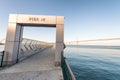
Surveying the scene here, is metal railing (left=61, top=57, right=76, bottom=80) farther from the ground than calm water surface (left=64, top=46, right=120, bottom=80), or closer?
farther from the ground

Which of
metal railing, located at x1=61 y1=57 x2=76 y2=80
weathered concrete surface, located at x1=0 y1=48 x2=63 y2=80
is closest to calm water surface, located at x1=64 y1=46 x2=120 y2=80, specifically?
metal railing, located at x1=61 y1=57 x2=76 y2=80

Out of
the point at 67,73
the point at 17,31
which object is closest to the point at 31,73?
the point at 67,73

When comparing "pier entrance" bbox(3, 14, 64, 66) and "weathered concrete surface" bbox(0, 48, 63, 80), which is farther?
"pier entrance" bbox(3, 14, 64, 66)

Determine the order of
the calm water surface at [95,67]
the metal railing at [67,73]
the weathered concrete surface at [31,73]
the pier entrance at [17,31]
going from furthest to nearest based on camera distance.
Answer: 1. the calm water surface at [95,67]
2. the pier entrance at [17,31]
3. the weathered concrete surface at [31,73]
4. the metal railing at [67,73]

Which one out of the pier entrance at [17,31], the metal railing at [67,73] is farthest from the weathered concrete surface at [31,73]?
the pier entrance at [17,31]

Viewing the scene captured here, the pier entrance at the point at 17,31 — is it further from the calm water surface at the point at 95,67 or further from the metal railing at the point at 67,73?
the calm water surface at the point at 95,67

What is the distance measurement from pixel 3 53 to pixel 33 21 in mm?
2527

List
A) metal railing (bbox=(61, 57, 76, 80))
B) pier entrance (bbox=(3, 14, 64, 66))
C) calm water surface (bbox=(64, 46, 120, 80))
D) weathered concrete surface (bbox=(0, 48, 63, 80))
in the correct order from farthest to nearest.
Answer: calm water surface (bbox=(64, 46, 120, 80)), pier entrance (bbox=(3, 14, 64, 66)), weathered concrete surface (bbox=(0, 48, 63, 80)), metal railing (bbox=(61, 57, 76, 80))

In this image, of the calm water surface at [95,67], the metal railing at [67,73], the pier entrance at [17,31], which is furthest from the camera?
the calm water surface at [95,67]

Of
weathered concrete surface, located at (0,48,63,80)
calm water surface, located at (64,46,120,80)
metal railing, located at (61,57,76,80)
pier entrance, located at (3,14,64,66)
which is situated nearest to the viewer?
metal railing, located at (61,57,76,80)

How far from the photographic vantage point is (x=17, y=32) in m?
5.41

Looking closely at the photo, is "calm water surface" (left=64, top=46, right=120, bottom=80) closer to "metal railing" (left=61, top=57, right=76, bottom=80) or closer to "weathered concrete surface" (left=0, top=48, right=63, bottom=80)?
"metal railing" (left=61, top=57, right=76, bottom=80)

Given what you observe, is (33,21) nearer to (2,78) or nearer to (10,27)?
(10,27)

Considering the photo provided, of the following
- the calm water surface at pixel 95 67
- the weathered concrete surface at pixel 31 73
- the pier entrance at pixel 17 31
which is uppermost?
the pier entrance at pixel 17 31
